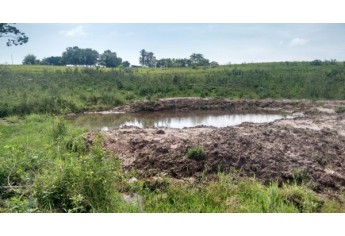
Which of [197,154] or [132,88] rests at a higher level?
[132,88]

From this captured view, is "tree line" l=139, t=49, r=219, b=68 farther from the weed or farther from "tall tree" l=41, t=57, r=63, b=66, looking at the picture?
the weed

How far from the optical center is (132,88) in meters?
19.0

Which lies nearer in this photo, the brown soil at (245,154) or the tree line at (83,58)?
the brown soil at (245,154)

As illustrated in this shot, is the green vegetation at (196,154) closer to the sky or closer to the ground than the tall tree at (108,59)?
closer to the ground

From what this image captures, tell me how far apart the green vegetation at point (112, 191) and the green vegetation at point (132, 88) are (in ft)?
27.8

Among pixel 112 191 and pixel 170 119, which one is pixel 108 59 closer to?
pixel 170 119

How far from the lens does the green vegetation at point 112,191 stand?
4.02 metres

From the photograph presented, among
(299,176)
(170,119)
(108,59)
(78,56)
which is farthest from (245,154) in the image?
(78,56)

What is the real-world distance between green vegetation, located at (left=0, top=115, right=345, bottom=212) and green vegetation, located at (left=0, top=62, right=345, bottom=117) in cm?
849

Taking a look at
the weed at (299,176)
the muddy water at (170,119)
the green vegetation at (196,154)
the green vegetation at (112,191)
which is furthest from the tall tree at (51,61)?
the weed at (299,176)

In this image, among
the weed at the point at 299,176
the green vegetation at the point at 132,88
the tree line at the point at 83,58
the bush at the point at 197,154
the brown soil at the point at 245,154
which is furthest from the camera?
the tree line at the point at 83,58

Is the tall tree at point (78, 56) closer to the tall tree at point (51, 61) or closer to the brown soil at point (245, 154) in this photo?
the tall tree at point (51, 61)

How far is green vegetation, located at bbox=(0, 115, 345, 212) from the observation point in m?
4.02

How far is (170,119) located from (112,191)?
9029 mm
